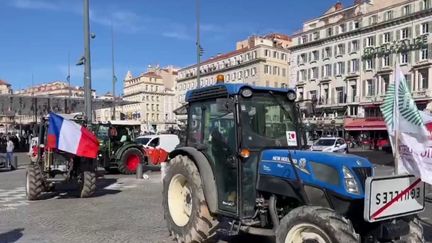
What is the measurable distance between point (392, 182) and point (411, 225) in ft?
2.59

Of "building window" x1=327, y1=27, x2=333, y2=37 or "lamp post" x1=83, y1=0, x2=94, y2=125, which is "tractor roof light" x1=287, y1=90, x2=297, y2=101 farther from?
"building window" x1=327, y1=27, x2=333, y2=37

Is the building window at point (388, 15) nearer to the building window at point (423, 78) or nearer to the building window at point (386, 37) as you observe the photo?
the building window at point (386, 37)

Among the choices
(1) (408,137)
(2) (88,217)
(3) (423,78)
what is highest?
(3) (423,78)

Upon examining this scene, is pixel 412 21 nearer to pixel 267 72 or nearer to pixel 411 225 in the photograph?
pixel 267 72

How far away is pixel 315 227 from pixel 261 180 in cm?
130

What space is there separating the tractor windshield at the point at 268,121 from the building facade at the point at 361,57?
57172 millimetres

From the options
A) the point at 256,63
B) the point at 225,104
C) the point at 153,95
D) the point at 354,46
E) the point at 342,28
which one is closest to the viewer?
the point at 225,104

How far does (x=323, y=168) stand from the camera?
583 cm

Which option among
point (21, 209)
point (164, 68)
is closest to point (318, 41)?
point (21, 209)

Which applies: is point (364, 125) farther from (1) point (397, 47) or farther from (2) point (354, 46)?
(2) point (354, 46)

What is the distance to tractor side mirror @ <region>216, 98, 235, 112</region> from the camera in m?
6.49

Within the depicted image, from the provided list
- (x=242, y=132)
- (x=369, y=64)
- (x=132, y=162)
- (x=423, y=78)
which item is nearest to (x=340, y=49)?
(x=369, y=64)

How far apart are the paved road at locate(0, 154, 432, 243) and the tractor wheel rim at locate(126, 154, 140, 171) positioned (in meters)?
6.43

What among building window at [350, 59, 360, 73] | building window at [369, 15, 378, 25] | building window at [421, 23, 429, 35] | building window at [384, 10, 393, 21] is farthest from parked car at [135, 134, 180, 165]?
building window at [369, 15, 378, 25]
